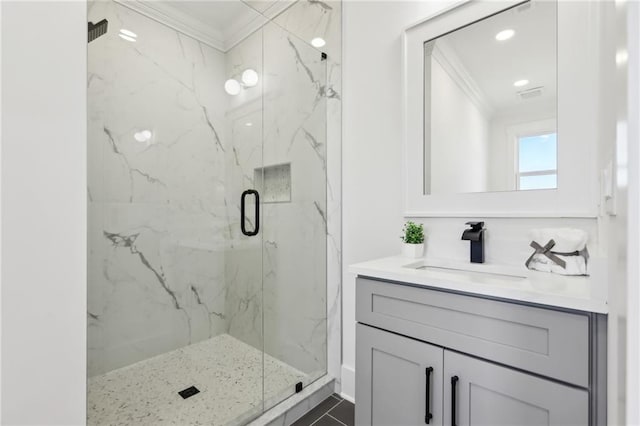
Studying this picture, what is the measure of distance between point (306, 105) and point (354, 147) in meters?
0.41

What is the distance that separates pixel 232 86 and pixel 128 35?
1.98 ft

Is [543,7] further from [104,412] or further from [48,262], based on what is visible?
[104,412]

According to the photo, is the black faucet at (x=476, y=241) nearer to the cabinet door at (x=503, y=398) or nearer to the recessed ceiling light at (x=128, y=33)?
the cabinet door at (x=503, y=398)

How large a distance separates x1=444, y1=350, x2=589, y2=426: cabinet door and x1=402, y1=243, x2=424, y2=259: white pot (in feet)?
1.74

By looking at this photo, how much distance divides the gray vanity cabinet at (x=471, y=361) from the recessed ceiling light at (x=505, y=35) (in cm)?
112

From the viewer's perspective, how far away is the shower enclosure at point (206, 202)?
67.3 inches

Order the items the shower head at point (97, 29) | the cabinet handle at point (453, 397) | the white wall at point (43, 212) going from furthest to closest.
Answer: the shower head at point (97, 29) → the cabinet handle at point (453, 397) → the white wall at point (43, 212)

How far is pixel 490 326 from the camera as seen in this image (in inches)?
35.9

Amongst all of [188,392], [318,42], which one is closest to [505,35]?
[318,42]

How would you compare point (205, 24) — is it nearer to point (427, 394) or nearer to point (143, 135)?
point (143, 135)

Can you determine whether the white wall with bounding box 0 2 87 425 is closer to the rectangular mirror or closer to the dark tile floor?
the dark tile floor

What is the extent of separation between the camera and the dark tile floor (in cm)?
159

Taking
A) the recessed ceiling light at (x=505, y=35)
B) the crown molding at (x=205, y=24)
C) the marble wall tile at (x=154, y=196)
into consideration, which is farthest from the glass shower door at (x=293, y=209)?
the recessed ceiling light at (x=505, y=35)

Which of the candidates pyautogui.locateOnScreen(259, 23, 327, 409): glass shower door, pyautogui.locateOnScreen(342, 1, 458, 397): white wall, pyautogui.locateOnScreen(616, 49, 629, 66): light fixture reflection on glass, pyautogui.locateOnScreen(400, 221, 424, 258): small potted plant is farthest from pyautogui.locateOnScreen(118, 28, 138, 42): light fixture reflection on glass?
pyautogui.locateOnScreen(616, 49, 629, 66): light fixture reflection on glass
